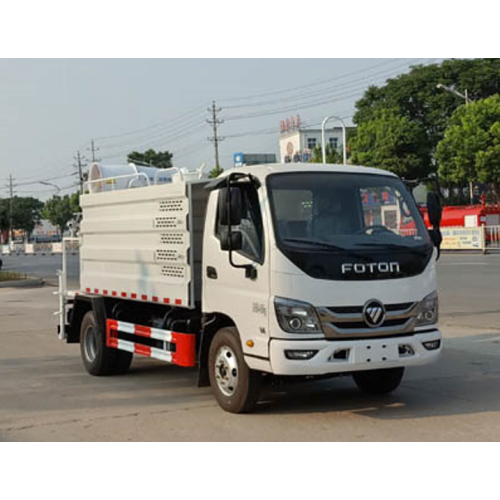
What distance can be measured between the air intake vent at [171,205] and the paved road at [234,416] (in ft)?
6.45

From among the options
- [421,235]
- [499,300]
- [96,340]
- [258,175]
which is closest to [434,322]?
[421,235]

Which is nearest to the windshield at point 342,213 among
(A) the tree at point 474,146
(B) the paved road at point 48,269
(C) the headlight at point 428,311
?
(C) the headlight at point 428,311

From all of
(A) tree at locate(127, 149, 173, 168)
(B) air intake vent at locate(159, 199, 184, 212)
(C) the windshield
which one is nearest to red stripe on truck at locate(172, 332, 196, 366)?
(B) air intake vent at locate(159, 199, 184, 212)

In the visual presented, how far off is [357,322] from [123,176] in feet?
13.6

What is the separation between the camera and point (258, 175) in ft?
24.7

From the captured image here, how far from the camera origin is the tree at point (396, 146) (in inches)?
2197

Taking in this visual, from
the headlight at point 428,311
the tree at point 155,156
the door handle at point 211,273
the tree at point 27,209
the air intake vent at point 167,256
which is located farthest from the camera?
the tree at point 27,209

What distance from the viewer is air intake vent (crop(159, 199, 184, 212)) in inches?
325

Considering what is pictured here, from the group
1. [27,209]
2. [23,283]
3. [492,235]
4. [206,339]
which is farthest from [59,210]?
[206,339]

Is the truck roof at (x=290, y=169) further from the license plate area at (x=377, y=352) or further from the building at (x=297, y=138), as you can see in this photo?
the building at (x=297, y=138)

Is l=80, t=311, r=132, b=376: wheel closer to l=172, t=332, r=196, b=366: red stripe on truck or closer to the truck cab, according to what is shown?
l=172, t=332, r=196, b=366: red stripe on truck

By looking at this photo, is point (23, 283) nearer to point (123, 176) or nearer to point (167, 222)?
point (123, 176)

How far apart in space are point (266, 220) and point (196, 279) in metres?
1.30
